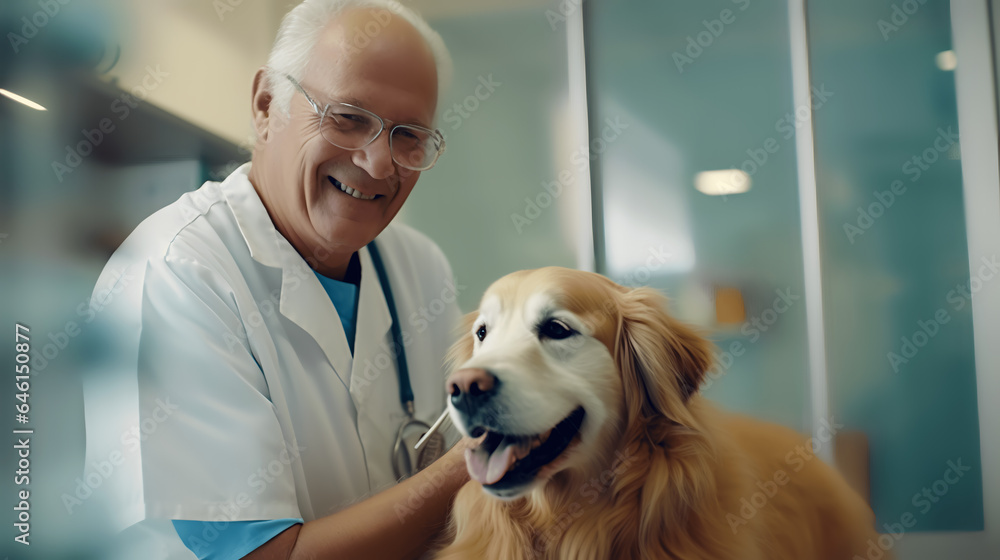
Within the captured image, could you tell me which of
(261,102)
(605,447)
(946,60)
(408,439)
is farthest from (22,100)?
(946,60)

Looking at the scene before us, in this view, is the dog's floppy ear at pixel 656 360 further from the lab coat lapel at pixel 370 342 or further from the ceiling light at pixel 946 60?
the ceiling light at pixel 946 60

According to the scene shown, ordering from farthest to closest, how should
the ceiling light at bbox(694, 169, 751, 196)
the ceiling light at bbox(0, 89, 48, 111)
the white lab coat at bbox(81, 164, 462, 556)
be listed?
the ceiling light at bbox(0, 89, 48, 111), the ceiling light at bbox(694, 169, 751, 196), the white lab coat at bbox(81, 164, 462, 556)

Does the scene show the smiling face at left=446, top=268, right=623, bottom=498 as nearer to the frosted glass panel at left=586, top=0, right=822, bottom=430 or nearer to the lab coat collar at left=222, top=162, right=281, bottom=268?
the frosted glass panel at left=586, top=0, right=822, bottom=430

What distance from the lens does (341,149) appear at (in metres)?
0.74

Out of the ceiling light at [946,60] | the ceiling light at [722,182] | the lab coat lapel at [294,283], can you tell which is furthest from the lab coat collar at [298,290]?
the ceiling light at [946,60]

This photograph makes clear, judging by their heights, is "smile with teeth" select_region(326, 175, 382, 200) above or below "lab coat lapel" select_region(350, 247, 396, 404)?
above

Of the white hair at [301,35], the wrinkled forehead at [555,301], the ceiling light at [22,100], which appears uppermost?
the ceiling light at [22,100]

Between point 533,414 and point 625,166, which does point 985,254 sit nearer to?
point 625,166

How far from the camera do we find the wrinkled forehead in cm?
58

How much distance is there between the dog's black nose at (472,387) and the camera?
497mm

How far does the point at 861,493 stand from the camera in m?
0.77

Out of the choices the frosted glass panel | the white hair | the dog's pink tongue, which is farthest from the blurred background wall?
the dog's pink tongue

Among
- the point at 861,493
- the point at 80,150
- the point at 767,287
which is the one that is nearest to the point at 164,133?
the point at 80,150

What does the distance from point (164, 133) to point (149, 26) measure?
260 millimetres
